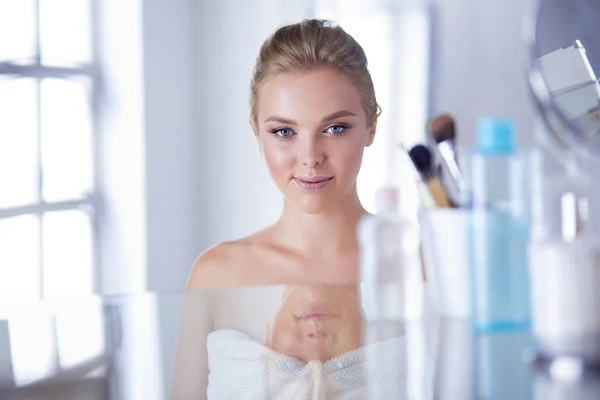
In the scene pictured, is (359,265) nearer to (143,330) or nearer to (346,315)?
(346,315)

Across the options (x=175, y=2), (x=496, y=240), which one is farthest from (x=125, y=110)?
(x=496, y=240)

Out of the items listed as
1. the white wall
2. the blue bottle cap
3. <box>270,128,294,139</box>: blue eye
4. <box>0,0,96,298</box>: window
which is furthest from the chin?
the blue bottle cap

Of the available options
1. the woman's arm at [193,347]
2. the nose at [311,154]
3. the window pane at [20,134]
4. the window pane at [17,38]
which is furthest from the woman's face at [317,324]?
the window pane at [17,38]

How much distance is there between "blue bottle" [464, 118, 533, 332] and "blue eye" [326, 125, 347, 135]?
1.34 ft

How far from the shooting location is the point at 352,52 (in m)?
1.22

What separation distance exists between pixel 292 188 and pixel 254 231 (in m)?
0.10

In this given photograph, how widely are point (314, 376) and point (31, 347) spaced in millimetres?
432

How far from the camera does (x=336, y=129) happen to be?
4.00 feet

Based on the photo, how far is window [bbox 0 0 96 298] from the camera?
4.10 feet

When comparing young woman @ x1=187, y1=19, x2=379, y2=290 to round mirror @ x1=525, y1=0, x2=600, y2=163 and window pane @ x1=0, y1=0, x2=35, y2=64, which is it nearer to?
round mirror @ x1=525, y1=0, x2=600, y2=163

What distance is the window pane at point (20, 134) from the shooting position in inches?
49.3

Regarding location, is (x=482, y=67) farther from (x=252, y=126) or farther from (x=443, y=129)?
(x=252, y=126)

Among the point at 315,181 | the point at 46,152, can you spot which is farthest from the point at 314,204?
the point at 46,152

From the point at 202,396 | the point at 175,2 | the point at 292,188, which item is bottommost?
the point at 202,396
